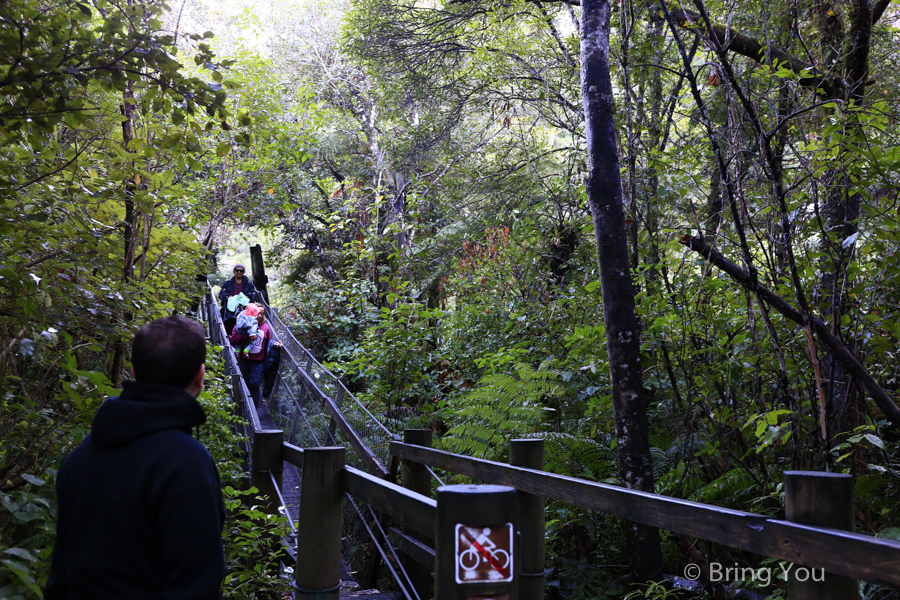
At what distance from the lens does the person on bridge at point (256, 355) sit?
9.80m

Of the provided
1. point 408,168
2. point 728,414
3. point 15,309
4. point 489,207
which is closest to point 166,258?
point 15,309

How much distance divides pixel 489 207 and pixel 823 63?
21.5 ft

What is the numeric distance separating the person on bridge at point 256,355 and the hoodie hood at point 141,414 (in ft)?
27.6

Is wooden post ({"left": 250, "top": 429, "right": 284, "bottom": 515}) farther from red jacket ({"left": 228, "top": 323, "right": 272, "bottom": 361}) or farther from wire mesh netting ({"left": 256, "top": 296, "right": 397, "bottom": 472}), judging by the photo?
red jacket ({"left": 228, "top": 323, "right": 272, "bottom": 361})

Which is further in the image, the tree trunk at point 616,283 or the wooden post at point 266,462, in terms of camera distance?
the tree trunk at point 616,283

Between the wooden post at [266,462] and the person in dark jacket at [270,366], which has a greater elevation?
the person in dark jacket at [270,366]

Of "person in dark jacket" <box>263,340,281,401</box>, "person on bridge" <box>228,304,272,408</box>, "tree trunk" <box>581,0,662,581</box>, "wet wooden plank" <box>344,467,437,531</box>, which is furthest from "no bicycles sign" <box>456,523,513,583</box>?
"person in dark jacket" <box>263,340,281,401</box>

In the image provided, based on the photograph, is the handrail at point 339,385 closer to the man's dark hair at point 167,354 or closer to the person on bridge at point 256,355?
the person on bridge at point 256,355

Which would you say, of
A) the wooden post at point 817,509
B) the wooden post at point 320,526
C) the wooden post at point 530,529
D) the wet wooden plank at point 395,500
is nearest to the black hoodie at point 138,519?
the wet wooden plank at point 395,500

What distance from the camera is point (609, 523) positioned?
4.93 metres

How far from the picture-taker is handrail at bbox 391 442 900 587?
1413mm

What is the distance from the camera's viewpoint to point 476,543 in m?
1.39

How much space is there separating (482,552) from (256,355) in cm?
926

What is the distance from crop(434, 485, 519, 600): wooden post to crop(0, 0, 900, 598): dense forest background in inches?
→ 41.4
